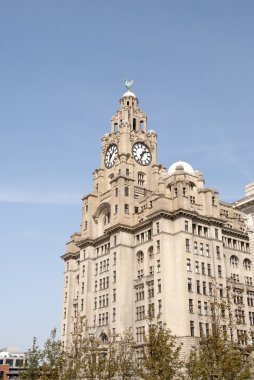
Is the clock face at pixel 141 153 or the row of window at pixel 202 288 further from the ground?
the clock face at pixel 141 153

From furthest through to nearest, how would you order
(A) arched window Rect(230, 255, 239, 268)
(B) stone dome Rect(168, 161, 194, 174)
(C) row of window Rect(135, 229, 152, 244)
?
(B) stone dome Rect(168, 161, 194, 174) < (A) arched window Rect(230, 255, 239, 268) < (C) row of window Rect(135, 229, 152, 244)

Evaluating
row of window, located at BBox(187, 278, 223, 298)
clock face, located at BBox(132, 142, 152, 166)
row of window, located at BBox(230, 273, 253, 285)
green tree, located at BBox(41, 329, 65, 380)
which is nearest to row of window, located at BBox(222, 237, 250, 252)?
row of window, located at BBox(230, 273, 253, 285)

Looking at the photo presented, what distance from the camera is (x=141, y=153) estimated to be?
11525 cm

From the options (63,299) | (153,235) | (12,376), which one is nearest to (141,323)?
(153,235)

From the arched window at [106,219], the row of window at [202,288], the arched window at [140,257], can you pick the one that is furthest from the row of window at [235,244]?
the arched window at [106,219]

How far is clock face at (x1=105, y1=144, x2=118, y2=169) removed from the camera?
378 feet

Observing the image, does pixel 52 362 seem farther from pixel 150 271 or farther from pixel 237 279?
pixel 237 279

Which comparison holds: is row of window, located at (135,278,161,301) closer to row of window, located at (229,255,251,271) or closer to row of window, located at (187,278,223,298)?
row of window, located at (187,278,223,298)

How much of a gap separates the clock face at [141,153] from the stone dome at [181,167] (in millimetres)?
7955

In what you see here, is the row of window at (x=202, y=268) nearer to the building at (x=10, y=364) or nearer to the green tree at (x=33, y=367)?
the green tree at (x=33, y=367)

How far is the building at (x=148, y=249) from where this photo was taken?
3521 inches

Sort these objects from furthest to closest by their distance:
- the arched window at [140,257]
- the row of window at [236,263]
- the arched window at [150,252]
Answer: the row of window at [236,263], the arched window at [140,257], the arched window at [150,252]

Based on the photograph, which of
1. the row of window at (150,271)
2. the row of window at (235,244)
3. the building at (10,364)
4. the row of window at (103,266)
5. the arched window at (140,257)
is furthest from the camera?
the building at (10,364)

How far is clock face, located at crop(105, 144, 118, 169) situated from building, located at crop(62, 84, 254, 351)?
1.38 feet
